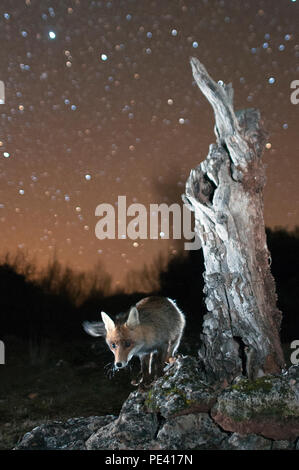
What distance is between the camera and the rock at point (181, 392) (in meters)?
4.65

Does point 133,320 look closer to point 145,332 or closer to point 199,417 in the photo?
point 145,332

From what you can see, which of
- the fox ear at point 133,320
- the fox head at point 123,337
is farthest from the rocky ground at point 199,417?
the fox ear at point 133,320

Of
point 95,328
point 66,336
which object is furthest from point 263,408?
point 66,336

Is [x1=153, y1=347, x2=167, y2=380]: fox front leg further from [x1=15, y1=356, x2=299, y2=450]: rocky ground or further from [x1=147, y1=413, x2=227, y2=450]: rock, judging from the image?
[x1=147, y1=413, x2=227, y2=450]: rock

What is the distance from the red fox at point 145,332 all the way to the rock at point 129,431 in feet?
2.02

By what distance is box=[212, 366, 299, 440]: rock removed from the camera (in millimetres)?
4152

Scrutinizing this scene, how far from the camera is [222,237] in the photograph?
17.1ft

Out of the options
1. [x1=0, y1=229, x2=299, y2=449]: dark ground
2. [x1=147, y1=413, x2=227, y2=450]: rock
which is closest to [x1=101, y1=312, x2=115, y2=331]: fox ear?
[x1=147, y1=413, x2=227, y2=450]: rock

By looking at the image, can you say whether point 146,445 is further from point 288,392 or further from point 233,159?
point 233,159

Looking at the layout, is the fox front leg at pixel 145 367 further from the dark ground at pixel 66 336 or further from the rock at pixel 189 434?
the dark ground at pixel 66 336

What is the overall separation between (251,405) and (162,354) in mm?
1928

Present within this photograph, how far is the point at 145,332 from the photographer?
5688 millimetres

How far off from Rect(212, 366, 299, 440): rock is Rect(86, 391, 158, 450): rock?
2.85 feet

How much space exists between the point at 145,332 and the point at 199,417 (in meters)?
1.45
